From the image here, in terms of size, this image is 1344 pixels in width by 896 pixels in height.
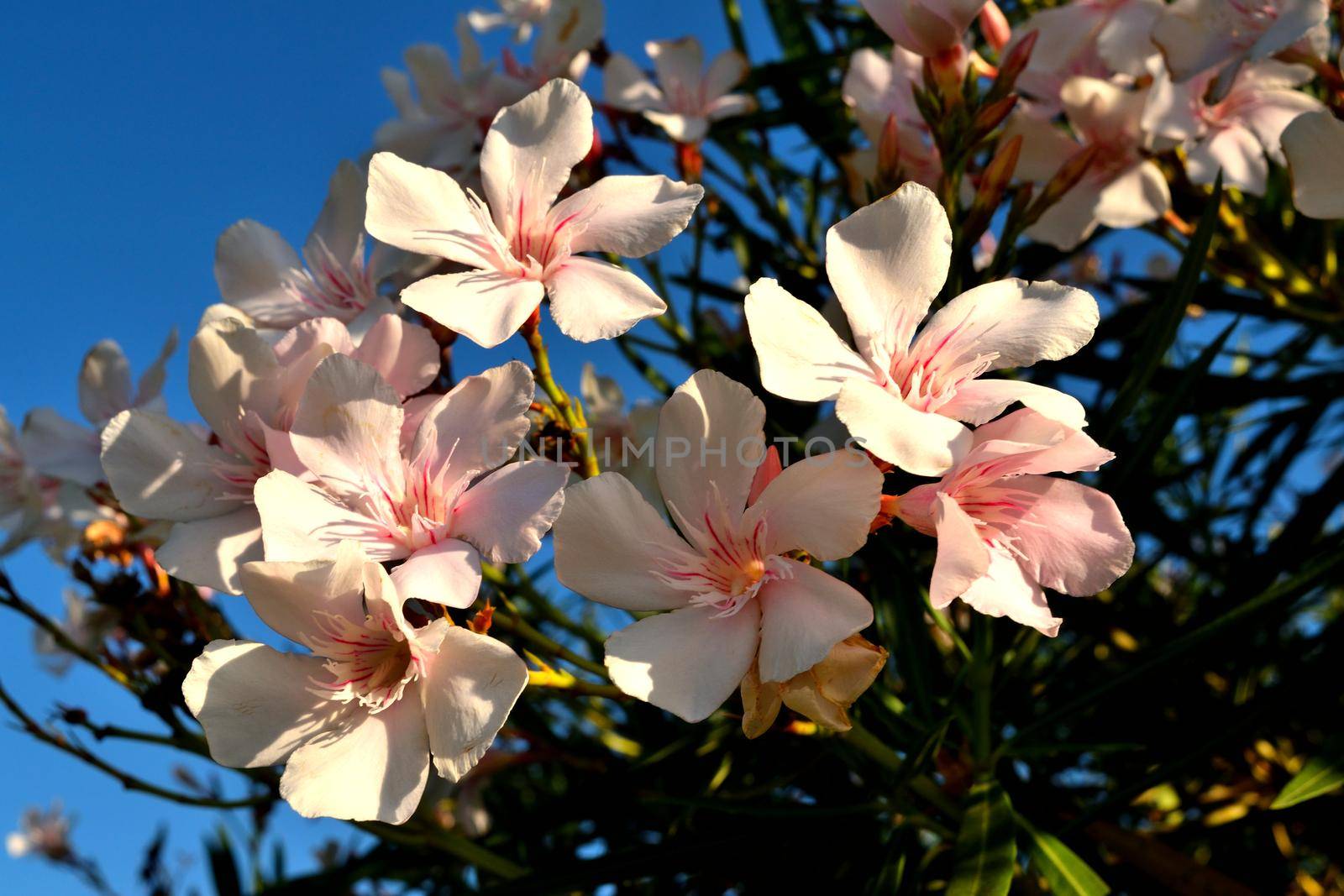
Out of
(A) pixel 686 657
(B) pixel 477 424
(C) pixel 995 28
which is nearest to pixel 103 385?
(B) pixel 477 424

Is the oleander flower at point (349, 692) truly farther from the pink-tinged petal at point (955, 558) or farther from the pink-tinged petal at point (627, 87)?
the pink-tinged petal at point (627, 87)

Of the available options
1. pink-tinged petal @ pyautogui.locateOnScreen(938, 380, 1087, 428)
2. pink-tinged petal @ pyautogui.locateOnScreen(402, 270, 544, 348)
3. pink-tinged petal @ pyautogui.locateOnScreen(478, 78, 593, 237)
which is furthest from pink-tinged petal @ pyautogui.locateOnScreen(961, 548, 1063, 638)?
pink-tinged petal @ pyautogui.locateOnScreen(478, 78, 593, 237)

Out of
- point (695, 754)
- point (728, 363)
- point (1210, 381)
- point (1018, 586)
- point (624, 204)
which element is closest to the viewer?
point (1018, 586)

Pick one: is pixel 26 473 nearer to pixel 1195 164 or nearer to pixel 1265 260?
pixel 1195 164

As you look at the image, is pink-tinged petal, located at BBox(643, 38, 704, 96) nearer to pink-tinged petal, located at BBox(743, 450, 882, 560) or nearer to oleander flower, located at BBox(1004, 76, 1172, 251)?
oleander flower, located at BBox(1004, 76, 1172, 251)

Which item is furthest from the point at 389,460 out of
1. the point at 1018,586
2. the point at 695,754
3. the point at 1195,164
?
the point at 1195,164

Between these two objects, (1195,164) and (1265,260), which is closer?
(1195,164)
